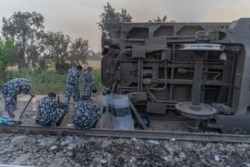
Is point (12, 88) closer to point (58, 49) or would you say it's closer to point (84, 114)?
point (84, 114)

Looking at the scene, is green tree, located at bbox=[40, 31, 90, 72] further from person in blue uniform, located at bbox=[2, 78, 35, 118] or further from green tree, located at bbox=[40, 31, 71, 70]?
person in blue uniform, located at bbox=[2, 78, 35, 118]

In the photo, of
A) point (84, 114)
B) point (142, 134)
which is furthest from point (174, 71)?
point (84, 114)

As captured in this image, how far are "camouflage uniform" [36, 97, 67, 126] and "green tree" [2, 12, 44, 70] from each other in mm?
13895

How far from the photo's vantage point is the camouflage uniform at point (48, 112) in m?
4.29

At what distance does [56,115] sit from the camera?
4.55m

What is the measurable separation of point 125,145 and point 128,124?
1205 millimetres

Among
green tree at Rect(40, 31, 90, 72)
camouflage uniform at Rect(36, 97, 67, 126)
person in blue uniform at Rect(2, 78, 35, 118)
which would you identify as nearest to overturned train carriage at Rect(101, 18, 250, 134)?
camouflage uniform at Rect(36, 97, 67, 126)

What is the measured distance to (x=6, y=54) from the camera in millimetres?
13477

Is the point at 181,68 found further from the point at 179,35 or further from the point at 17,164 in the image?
the point at 17,164

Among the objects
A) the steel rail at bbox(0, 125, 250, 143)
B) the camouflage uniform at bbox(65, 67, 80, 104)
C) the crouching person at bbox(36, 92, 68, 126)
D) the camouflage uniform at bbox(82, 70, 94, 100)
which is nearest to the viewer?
the steel rail at bbox(0, 125, 250, 143)

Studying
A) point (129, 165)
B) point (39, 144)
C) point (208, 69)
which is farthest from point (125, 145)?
point (208, 69)

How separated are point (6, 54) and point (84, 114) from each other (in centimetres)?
1172

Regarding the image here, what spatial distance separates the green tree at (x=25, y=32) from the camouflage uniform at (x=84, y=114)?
47.3ft

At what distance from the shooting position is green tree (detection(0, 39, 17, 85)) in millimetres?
11742
